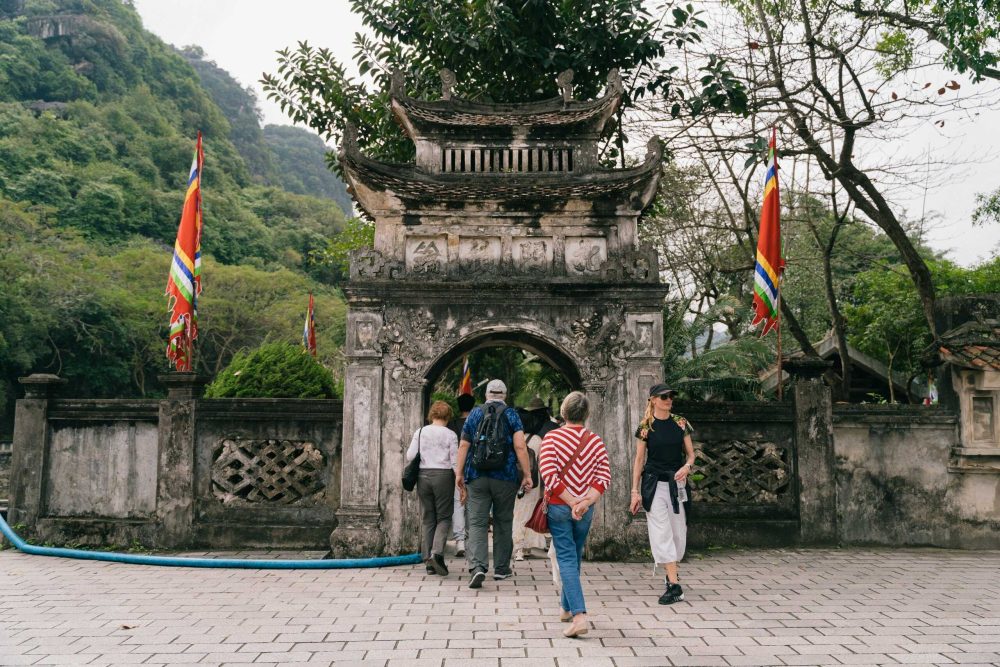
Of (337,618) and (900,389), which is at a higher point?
(900,389)

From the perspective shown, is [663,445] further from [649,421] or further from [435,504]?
[435,504]

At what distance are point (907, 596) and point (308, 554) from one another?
671 cm

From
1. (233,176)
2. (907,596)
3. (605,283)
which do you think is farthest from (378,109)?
(233,176)

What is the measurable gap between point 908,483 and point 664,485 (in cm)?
500

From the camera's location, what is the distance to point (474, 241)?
9836mm

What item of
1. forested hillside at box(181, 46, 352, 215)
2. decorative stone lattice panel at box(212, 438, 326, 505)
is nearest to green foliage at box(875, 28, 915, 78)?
decorative stone lattice panel at box(212, 438, 326, 505)

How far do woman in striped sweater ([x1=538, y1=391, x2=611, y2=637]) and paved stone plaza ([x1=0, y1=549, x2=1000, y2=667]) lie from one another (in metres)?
0.50

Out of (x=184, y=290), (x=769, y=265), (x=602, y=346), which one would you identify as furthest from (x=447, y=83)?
(x=769, y=265)

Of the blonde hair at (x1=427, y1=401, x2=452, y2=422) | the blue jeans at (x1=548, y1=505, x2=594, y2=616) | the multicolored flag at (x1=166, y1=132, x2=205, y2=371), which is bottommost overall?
the blue jeans at (x1=548, y1=505, x2=594, y2=616)

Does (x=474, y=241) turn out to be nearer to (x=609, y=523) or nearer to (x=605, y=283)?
(x=605, y=283)

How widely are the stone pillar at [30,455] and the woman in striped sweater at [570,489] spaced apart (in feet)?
25.9

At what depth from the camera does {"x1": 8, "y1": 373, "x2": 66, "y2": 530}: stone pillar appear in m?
10.1

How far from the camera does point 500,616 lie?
6.24m

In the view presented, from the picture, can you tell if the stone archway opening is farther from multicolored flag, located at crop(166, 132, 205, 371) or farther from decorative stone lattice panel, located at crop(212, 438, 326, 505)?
multicolored flag, located at crop(166, 132, 205, 371)
